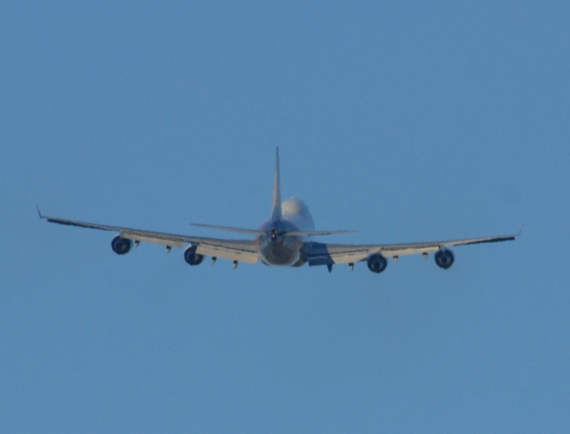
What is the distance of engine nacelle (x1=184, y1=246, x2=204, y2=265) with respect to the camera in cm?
11412

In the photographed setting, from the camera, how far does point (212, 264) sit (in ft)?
377

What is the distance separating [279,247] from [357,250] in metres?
8.99

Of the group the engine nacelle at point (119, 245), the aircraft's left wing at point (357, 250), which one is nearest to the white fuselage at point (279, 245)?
the aircraft's left wing at point (357, 250)

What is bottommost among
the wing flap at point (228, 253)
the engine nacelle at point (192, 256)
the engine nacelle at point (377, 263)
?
the engine nacelle at point (377, 263)

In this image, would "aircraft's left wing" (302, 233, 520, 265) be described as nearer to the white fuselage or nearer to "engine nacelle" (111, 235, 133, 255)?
the white fuselage

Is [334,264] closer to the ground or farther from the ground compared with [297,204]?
closer to the ground

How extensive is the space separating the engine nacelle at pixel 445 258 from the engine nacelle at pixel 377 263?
362 centimetres

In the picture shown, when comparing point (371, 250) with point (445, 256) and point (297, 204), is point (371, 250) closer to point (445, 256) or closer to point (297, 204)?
point (445, 256)

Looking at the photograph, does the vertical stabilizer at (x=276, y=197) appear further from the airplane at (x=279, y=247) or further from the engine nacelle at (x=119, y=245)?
the engine nacelle at (x=119, y=245)

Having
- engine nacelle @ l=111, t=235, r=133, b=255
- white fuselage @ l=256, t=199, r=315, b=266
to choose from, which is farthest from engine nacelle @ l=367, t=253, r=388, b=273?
engine nacelle @ l=111, t=235, r=133, b=255

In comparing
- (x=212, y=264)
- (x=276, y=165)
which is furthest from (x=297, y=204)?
(x=212, y=264)

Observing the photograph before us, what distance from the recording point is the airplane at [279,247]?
10938 cm

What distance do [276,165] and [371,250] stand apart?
1165 centimetres

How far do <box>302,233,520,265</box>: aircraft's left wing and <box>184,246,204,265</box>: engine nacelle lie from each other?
280 inches
